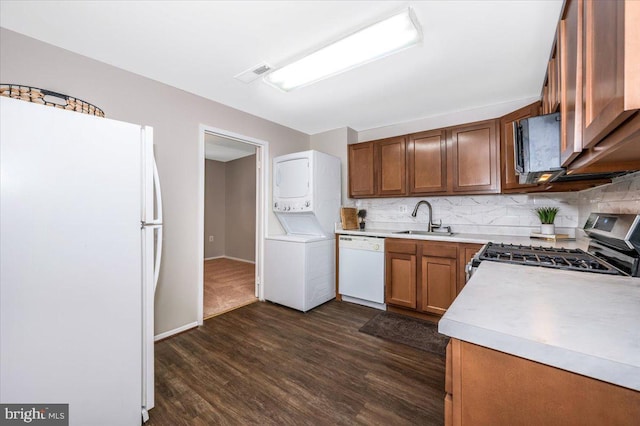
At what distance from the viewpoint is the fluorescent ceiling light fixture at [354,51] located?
155 centimetres

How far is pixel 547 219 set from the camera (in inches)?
97.1

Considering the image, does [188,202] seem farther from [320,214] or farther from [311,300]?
[311,300]

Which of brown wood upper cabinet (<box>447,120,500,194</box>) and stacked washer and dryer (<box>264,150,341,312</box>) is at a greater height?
brown wood upper cabinet (<box>447,120,500,194</box>)

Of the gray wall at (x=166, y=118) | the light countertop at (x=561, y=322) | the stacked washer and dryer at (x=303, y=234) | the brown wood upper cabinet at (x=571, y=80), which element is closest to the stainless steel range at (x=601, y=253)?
the light countertop at (x=561, y=322)

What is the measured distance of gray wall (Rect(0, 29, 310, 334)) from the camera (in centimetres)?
180

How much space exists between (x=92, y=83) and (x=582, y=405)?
312cm

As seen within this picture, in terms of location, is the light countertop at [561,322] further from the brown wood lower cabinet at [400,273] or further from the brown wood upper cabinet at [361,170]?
the brown wood upper cabinet at [361,170]

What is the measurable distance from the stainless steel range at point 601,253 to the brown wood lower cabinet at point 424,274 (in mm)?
762

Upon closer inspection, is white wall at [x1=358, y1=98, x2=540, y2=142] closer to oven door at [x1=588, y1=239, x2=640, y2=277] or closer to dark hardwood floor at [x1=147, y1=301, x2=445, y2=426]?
oven door at [x1=588, y1=239, x2=640, y2=277]

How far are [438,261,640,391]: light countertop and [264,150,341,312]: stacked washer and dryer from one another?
2.16 m

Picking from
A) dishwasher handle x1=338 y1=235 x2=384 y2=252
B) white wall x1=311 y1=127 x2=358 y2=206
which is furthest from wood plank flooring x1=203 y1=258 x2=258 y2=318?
white wall x1=311 y1=127 x2=358 y2=206

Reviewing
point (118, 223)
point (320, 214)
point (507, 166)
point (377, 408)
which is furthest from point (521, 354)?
point (320, 214)

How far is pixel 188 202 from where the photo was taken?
102 inches

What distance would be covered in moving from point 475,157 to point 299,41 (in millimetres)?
2105
